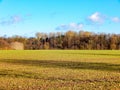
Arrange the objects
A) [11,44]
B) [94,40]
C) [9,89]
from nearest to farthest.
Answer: [9,89] < [11,44] < [94,40]

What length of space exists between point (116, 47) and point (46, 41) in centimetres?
3035

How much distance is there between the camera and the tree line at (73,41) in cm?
12194

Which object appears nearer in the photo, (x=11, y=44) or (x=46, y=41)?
(x=11, y=44)

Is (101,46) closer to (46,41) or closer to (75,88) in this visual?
(46,41)

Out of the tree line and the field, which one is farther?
the tree line

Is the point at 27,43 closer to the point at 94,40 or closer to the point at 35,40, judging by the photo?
the point at 35,40

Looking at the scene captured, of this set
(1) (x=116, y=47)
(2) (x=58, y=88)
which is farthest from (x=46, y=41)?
(2) (x=58, y=88)

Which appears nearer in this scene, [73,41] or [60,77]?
[60,77]

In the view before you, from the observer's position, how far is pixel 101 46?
402 ft

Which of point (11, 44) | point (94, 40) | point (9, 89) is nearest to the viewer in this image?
point (9, 89)

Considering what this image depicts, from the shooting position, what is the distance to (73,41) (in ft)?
416

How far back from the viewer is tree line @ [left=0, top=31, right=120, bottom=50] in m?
122

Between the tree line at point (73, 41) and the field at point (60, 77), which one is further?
the tree line at point (73, 41)

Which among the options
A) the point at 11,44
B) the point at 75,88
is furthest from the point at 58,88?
the point at 11,44
